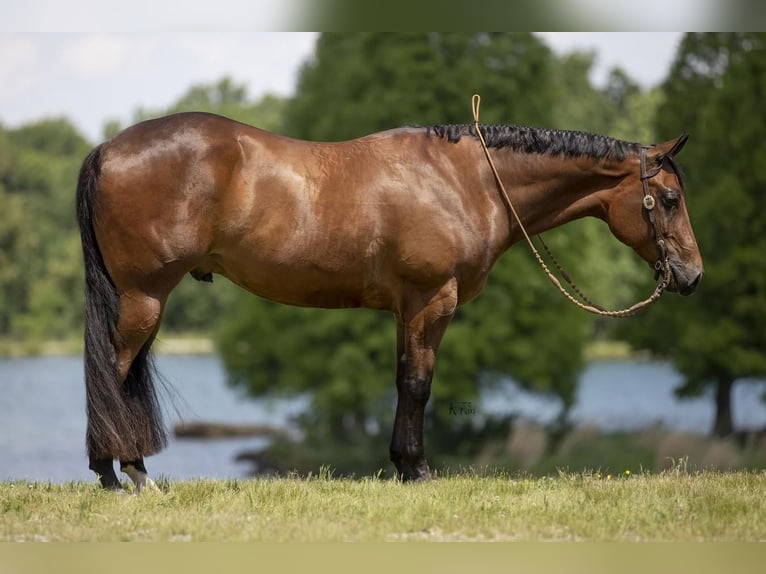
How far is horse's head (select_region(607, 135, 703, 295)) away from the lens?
23.6ft

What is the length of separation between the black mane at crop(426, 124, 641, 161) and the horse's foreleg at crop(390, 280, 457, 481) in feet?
3.73

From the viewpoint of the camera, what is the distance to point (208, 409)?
34.0 meters

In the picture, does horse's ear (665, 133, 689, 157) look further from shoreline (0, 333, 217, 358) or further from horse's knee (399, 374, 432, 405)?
shoreline (0, 333, 217, 358)

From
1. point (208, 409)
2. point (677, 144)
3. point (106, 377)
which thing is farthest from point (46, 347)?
point (677, 144)

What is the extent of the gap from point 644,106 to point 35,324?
24.3 m

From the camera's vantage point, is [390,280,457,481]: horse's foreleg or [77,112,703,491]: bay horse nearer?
[77,112,703,491]: bay horse

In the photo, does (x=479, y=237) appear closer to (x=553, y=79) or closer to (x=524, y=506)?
(x=524, y=506)

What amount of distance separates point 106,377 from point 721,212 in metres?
15.9

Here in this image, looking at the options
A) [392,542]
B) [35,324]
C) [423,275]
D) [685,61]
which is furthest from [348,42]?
[392,542]

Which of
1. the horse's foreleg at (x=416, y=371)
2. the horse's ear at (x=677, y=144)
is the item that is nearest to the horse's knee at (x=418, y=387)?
the horse's foreleg at (x=416, y=371)

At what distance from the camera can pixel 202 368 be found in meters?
40.3

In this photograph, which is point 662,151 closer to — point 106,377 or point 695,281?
point 695,281

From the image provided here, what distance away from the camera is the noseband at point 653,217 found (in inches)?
281

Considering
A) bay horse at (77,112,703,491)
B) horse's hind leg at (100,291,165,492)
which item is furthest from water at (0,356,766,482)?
horse's hind leg at (100,291,165,492)
